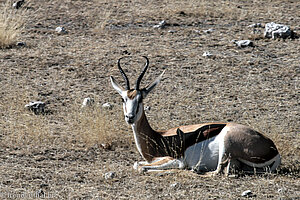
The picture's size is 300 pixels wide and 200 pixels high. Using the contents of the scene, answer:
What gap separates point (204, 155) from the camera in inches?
259

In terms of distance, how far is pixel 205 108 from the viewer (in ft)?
30.8

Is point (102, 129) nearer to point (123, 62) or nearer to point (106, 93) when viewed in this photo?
point (106, 93)

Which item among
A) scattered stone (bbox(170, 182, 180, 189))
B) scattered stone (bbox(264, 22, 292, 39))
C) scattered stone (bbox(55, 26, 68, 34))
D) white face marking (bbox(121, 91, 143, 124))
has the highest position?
white face marking (bbox(121, 91, 143, 124))

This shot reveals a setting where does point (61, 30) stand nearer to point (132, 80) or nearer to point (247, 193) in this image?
point (132, 80)

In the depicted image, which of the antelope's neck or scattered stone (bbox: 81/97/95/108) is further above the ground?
the antelope's neck

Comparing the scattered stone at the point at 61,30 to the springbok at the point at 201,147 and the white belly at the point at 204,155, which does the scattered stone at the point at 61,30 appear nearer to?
the springbok at the point at 201,147

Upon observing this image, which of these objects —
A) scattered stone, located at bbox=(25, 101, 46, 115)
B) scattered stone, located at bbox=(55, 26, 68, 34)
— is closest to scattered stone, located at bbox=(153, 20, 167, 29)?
scattered stone, located at bbox=(55, 26, 68, 34)

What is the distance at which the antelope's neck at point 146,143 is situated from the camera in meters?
6.88

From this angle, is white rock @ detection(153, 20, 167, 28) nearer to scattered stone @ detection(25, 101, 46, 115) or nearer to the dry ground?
the dry ground

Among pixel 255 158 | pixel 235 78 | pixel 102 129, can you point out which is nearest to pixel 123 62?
pixel 235 78

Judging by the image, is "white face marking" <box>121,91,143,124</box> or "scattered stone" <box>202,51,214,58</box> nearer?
"white face marking" <box>121,91,143,124</box>

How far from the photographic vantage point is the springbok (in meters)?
6.37

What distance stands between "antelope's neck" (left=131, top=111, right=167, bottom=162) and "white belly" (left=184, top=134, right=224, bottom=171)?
0.40 metres

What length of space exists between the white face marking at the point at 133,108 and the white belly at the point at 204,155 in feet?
2.72
